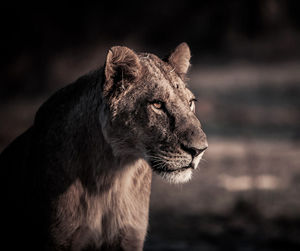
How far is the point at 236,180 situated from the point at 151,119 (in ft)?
16.5

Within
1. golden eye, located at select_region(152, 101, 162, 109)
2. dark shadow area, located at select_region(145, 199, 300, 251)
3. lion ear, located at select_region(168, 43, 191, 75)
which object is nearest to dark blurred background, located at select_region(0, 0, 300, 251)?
dark shadow area, located at select_region(145, 199, 300, 251)

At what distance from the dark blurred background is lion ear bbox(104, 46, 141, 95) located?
94.0 inches

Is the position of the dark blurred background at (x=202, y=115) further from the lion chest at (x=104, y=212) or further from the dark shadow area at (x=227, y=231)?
the lion chest at (x=104, y=212)

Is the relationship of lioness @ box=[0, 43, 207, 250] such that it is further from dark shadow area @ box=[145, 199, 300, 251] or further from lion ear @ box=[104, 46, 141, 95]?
dark shadow area @ box=[145, 199, 300, 251]

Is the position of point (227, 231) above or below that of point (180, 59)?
below

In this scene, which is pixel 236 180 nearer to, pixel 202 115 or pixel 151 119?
pixel 202 115

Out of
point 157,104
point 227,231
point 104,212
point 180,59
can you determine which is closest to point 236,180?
point 227,231

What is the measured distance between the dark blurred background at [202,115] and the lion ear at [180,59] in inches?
85.3

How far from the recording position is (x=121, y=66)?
3283 mm

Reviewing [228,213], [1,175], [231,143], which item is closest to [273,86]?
[231,143]

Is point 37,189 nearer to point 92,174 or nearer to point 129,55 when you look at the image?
point 92,174

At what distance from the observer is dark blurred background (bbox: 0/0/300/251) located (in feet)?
19.7

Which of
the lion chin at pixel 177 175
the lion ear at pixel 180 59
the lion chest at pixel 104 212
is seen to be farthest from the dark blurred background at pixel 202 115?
the lion ear at pixel 180 59

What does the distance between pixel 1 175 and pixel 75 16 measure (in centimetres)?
511
